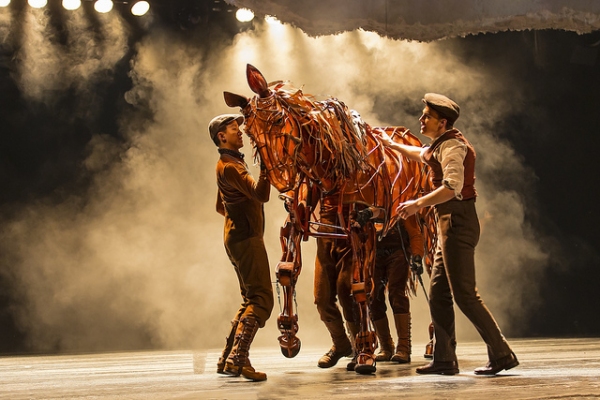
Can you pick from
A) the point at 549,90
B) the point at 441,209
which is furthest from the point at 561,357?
the point at 549,90

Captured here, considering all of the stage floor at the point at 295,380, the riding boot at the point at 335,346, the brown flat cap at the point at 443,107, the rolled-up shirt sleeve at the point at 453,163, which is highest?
the brown flat cap at the point at 443,107

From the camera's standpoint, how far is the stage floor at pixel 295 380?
341 cm

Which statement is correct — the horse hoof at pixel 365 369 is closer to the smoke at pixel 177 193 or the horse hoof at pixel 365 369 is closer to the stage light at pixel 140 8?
the smoke at pixel 177 193

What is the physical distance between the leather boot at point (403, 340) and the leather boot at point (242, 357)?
1334 mm

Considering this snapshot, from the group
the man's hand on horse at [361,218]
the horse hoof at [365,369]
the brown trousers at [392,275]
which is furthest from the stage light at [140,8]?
the horse hoof at [365,369]

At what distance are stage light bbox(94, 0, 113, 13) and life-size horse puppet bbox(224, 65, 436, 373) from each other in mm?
3071

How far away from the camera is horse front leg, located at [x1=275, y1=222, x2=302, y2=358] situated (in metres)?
4.25

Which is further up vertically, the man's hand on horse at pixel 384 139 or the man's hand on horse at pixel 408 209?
the man's hand on horse at pixel 384 139

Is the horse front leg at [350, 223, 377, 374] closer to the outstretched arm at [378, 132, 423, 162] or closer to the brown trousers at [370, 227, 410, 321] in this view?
the outstretched arm at [378, 132, 423, 162]

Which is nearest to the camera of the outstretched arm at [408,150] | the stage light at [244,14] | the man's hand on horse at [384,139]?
the outstretched arm at [408,150]

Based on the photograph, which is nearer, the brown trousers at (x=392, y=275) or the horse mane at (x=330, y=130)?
the horse mane at (x=330, y=130)

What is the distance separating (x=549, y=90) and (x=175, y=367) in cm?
477

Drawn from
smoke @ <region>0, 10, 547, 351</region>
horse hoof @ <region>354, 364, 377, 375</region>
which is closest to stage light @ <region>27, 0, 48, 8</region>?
smoke @ <region>0, 10, 547, 351</region>

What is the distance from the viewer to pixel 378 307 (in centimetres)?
527
